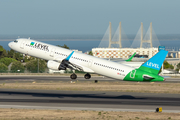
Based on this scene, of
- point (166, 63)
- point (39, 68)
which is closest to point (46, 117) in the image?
point (39, 68)

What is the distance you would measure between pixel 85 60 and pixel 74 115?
1813cm

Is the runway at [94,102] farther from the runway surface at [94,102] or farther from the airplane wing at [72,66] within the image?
the airplane wing at [72,66]

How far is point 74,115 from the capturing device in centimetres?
3878

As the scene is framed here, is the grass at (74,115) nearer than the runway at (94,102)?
Yes

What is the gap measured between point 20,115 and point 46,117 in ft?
11.8

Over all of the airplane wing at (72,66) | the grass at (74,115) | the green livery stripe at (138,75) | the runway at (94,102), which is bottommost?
the grass at (74,115)

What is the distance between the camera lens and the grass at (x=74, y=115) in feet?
122

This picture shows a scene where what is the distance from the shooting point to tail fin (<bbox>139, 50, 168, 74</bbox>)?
51781mm

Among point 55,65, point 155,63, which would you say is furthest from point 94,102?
point 155,63

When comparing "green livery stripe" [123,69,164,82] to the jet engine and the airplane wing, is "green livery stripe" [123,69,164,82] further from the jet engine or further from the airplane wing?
the jet engine

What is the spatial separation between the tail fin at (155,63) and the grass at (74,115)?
14.1 meters

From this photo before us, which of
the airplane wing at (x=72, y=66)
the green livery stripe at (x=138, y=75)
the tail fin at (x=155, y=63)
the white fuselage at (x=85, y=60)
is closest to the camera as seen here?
the tail fin at (x=155, y=63)

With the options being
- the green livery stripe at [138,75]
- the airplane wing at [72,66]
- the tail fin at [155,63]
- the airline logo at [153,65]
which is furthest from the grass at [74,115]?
the airplane wing at [72,66]

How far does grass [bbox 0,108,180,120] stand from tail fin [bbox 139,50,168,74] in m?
14.1
